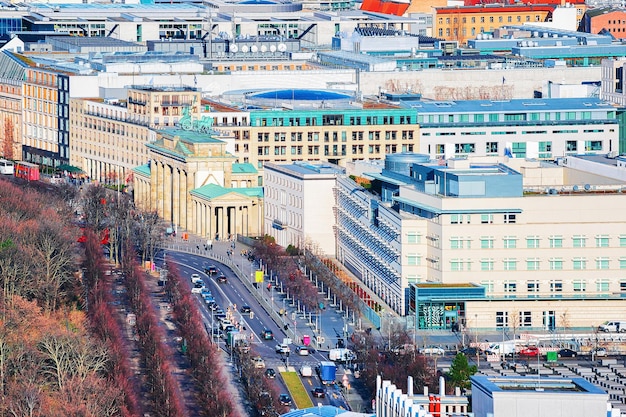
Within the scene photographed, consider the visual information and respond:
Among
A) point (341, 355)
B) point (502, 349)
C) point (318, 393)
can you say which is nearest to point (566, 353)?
point (502, 349)

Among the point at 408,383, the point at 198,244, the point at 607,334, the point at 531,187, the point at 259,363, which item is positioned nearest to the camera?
the point at 408,383

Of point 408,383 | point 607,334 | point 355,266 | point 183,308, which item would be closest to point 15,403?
point 408,383

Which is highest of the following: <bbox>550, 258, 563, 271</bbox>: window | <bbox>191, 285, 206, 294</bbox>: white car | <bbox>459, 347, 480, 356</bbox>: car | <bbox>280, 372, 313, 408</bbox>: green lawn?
<bbox>550, 258, 563, 271</bbox>: window

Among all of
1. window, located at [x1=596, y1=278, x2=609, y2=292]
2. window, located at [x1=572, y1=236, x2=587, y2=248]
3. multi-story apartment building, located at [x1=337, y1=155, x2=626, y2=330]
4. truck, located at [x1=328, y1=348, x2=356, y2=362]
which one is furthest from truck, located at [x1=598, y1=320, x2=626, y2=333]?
truck, located at [x1=328, y1=348, x2=356, y2=362]

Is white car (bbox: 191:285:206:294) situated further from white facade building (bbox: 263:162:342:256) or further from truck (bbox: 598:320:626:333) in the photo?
truck (bbox: 598:320:626:333)

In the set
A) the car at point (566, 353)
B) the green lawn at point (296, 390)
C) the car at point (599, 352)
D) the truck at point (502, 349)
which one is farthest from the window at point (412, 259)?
the green lawn at point (296, 390)

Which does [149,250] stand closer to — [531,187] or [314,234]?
[314,234]

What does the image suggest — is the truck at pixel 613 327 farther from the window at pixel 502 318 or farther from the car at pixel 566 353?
the car at pixel 566 353
